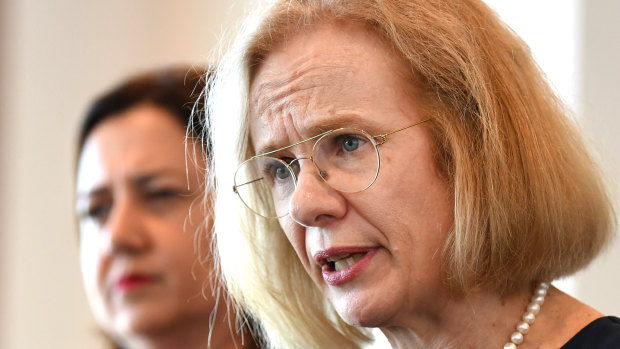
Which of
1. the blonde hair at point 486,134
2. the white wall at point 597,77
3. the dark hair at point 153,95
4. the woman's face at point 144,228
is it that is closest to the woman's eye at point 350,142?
the blonde hair at point 486,134

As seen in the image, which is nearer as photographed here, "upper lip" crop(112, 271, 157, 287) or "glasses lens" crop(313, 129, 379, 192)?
"glasses lens" crop(313, 129, 379, 192)

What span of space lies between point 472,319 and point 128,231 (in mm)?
1131

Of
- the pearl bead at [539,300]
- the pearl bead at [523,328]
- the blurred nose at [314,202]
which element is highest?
the blurred nose at [314,202]

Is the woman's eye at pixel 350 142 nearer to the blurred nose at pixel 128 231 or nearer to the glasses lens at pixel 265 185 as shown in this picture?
the glasses lens at pixel 265 185

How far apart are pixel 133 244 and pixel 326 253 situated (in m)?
0.94

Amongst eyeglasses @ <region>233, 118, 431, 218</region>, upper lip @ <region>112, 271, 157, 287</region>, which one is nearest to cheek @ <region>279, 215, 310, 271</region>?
eyeglasses @ <region>233, 118, 431, 218</region>

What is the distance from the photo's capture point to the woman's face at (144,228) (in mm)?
2326

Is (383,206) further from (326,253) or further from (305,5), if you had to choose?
(305,5)

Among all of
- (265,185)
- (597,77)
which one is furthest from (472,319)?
(597,77)

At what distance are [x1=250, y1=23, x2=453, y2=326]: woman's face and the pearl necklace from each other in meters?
0.15

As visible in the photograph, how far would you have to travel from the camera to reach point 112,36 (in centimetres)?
458

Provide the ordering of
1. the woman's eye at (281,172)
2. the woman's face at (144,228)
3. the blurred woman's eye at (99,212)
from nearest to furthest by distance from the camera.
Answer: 1. the woman's eye at (281,172)
2. the woman's face at (144,228)
3. the blurred woman's eye at (99,212)

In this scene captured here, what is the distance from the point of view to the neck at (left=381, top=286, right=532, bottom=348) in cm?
159

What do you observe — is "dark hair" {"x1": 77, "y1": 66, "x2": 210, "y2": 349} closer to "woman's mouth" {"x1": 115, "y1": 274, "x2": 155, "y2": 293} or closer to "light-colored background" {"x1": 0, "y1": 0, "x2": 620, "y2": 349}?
"woman's mouth" {"x1": 115, "y1": 274, "x2": 155, "y2": 293}
